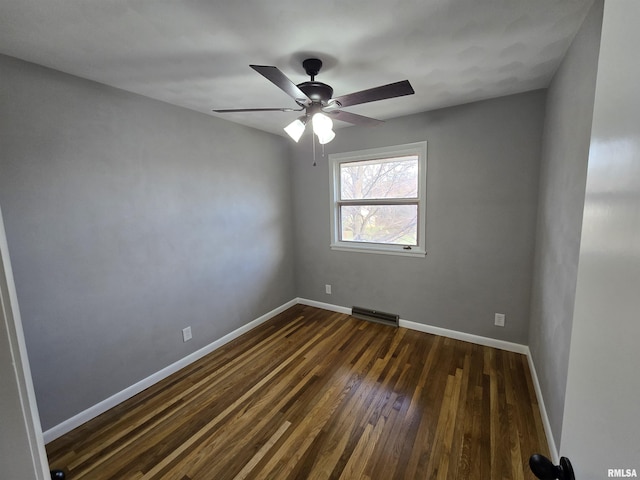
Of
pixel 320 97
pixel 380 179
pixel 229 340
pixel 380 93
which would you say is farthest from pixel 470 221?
pixel 229 340

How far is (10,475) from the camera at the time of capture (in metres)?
0.45

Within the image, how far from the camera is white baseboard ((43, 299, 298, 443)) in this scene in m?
1.76

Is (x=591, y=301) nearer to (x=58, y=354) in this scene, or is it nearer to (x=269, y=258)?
(x=58, y=354)

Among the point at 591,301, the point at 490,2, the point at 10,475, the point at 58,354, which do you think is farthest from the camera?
the point at 58,354

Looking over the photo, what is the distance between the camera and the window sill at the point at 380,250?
2.90m

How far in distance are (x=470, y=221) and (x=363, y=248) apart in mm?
1179

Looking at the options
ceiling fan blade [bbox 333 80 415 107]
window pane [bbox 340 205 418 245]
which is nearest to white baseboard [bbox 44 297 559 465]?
window pane [bbox 340 205 418 245]

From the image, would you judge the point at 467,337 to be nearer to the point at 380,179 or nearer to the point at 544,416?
the point at 544,416

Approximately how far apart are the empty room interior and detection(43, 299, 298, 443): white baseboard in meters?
0.02

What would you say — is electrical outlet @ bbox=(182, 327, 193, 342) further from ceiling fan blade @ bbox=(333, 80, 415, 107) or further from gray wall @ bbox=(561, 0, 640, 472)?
gray wall @ bbox=(561, 0, 640, 472)

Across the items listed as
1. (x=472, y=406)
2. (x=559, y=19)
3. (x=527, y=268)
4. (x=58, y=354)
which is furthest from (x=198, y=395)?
(x=559, y=19)

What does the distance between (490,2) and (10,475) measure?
212 cm

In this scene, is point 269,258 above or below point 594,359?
below

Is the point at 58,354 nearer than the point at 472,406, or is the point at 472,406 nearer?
the point at 58,354
